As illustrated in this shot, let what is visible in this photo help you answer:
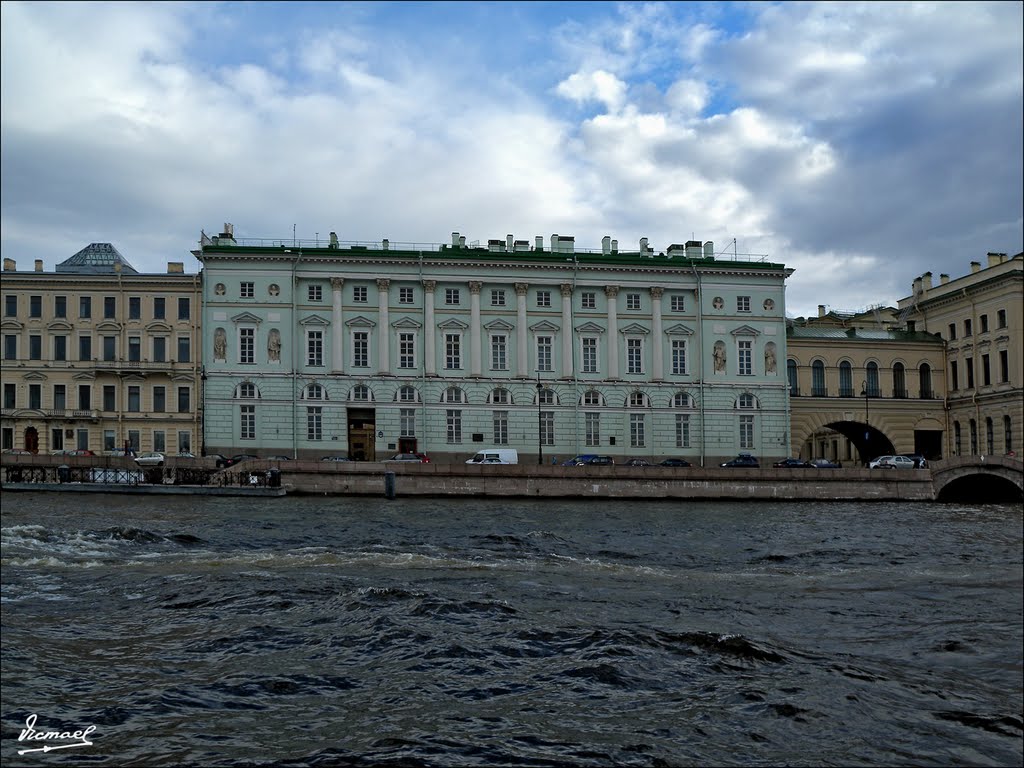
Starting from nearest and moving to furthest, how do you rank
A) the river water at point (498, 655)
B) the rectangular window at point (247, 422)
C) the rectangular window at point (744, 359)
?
the river water at point (498, 655), the rectangular window at point (247, 422), the rectangular window at point (744, 359)

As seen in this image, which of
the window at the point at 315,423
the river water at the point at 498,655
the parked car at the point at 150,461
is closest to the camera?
the river water at the point at 498,655

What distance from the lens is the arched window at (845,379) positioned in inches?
2406

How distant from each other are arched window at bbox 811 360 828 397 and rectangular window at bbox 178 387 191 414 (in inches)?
1500

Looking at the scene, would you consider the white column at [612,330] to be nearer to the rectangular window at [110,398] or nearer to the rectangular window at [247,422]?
the rectangular window at [247,422]

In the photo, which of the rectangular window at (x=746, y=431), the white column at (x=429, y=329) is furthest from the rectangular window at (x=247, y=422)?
the rectangular window at (x=746, y=431)

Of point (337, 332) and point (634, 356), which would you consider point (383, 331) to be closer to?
point (337, 332)

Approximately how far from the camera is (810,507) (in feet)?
134

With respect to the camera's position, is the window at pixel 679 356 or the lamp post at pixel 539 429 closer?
the lamp post at pixel 539 429

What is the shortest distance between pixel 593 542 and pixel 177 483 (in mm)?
24557

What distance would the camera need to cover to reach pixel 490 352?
56688mm

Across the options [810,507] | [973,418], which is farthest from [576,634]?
[973,418]

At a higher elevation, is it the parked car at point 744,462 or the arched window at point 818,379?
the arched window at point 818,379

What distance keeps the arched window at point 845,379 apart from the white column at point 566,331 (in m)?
18.0

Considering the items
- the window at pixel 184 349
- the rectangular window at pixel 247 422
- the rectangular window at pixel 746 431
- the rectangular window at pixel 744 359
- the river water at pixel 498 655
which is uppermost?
the window at pixel 184 349
